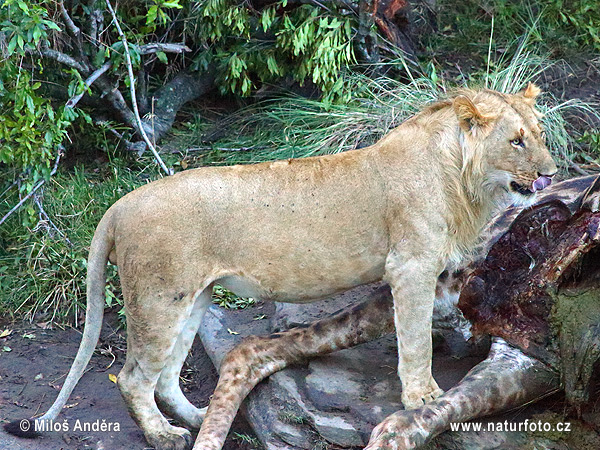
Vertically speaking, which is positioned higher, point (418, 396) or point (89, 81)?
point (89, 81)

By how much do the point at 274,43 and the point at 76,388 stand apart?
382 cm

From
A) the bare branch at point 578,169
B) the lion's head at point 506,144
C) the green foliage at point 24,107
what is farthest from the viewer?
the bare branch at point 578,169

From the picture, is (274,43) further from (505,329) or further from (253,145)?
(505,329)

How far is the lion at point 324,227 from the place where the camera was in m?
4.20

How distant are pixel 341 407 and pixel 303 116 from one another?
3595 mm

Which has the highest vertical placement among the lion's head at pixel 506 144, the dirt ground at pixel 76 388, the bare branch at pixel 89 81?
the lion's head at pixel 506 144

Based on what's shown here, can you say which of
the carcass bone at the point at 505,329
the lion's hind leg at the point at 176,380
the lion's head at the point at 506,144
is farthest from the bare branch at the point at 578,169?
the lion's hind leg at the point at 176,380

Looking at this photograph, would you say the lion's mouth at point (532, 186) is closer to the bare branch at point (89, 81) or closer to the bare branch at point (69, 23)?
the bare branch at point (89, 81)

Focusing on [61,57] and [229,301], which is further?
[61,57]

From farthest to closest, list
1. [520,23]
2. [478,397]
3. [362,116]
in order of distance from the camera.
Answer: [520,23]
[362,116]
[478,397]

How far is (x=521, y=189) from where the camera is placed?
4227 mm

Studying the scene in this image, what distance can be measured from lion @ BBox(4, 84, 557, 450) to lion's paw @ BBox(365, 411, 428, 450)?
265mm

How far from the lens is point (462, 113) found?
4.21 m

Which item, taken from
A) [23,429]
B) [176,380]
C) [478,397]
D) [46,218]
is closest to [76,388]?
[23,429]
